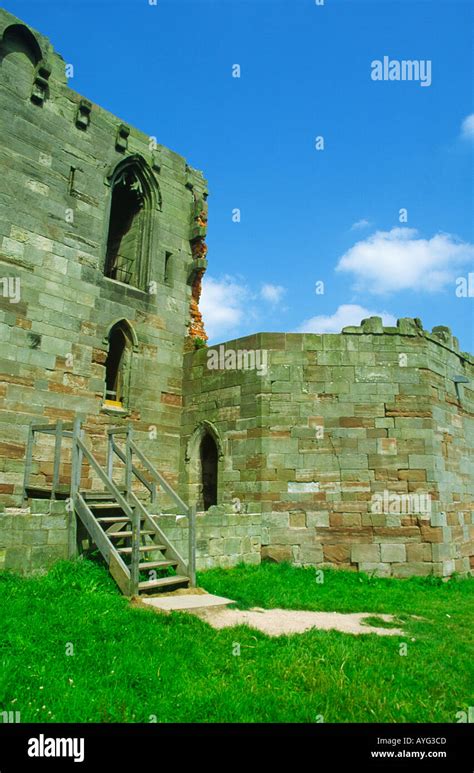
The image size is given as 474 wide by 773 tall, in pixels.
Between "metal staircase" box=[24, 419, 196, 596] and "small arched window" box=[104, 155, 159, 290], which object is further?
"small arched window" box=[104, 155, 159, 290]

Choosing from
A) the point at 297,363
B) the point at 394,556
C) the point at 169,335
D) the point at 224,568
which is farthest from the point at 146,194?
the point at 394,556

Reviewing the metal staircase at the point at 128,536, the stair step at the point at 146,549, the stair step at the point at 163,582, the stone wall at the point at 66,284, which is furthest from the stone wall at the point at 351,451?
the stair step at the point at 163,582

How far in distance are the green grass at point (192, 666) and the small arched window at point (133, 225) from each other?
8997 millimetres

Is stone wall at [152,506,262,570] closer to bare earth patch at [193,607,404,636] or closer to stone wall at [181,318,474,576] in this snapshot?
stone wall at [181,318,474,576]

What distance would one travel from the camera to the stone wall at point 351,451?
10766mm

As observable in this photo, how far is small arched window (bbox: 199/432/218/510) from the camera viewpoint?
520 inches

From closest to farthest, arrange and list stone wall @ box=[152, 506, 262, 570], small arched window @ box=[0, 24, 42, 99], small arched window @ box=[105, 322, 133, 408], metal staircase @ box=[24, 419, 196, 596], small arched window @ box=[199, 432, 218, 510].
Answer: metal staircase @ box=[24, 419, 196, 596] → stone wall @ box=[152, 506, 262, 570] → small arched window @ box=[0, 24, 42, 99] → small arched window @ box=[105, 322, 133, 408] → small arched window @ box=[199, 432, 218, 510]

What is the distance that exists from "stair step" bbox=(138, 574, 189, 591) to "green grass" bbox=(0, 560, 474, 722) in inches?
16.1

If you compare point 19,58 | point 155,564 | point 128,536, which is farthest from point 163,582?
point 19,58

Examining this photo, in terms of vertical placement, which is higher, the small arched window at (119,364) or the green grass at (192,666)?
the small arched window at (119,364)

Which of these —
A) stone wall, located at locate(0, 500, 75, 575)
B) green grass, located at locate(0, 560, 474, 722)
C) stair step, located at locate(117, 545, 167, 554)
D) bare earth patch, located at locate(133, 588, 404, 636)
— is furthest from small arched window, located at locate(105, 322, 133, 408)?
bare earth patch, located at locate(133, 588, 404, 636)

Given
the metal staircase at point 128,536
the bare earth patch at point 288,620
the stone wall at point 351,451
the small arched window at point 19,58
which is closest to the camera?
the bare earth patch at point 288,620

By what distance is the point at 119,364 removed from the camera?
523 inches

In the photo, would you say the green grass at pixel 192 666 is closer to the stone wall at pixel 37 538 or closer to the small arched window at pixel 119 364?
the stone wall at pixel 37 538
